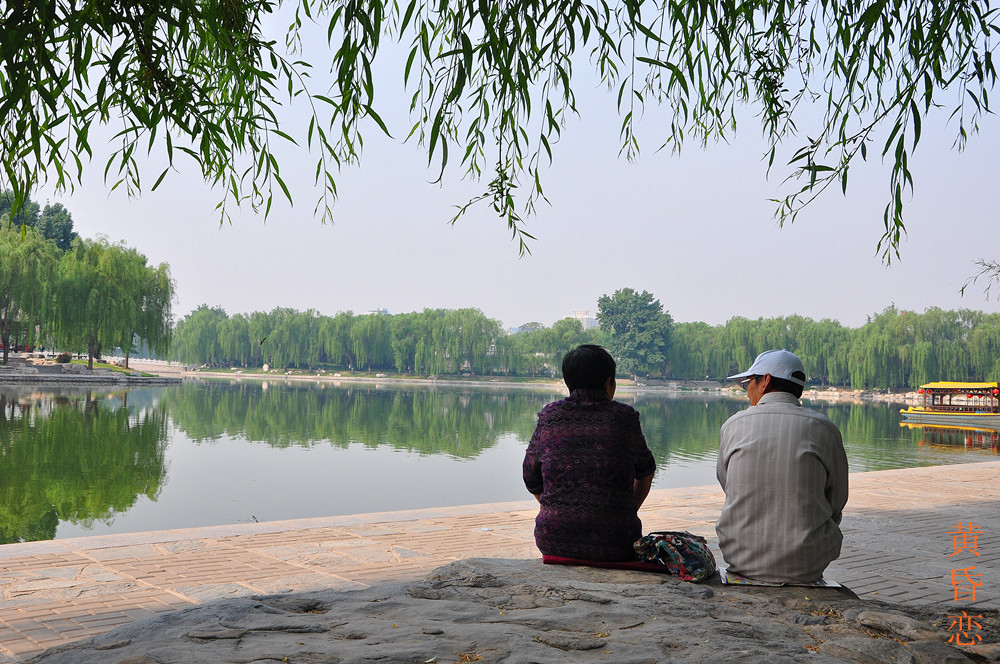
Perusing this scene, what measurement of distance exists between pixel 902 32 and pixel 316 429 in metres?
19.3

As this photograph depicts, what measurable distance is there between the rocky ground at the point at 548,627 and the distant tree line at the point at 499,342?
193 feet

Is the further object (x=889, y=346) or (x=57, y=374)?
(x=889, y=346)

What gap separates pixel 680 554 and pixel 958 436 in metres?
24.6

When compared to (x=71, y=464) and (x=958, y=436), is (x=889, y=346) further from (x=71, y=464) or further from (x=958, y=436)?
(x=71, y=464)

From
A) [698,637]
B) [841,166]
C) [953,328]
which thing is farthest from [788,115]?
[953,328]

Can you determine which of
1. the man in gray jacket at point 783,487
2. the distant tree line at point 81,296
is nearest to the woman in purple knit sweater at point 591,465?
the man in gray jacket at point 783,487

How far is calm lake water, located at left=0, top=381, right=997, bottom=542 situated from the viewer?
31.7ft

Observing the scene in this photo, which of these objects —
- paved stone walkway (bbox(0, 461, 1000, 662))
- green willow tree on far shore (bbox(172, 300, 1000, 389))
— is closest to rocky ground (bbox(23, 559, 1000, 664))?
paved stone walkway (bbox(0, 461, 1000, 662))

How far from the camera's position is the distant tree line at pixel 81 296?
2953 centimetres

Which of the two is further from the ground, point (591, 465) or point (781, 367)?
point (781, 367)

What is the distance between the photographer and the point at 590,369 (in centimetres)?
293

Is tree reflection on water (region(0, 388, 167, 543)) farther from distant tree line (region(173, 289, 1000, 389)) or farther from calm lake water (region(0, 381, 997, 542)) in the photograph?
distant tree line (region(173, 289, 1000, 389))

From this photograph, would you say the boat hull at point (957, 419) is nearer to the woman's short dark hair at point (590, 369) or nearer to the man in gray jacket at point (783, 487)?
the man in gray jacket at point (783, 487)

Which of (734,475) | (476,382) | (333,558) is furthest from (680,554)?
(476,382)
